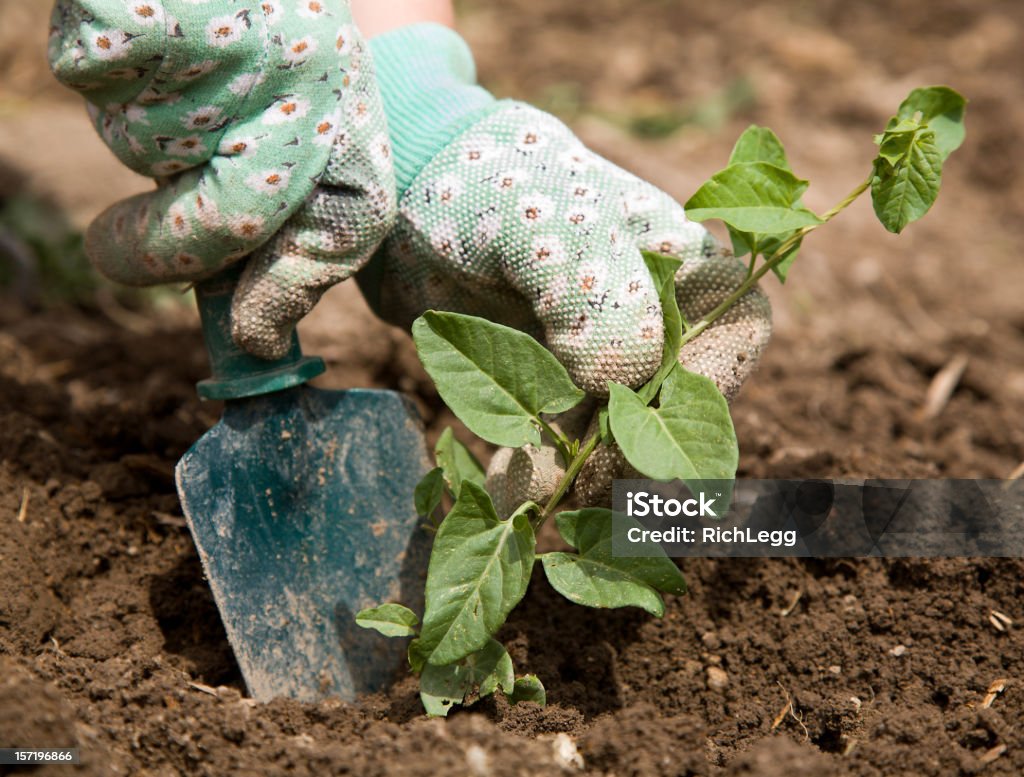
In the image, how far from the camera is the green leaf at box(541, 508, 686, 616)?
1.39 metres

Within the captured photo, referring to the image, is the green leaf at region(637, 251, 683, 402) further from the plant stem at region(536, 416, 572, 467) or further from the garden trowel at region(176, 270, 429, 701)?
the garden trowel at region(176, 270, 429, 701)

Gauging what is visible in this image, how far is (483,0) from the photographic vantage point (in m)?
4.89

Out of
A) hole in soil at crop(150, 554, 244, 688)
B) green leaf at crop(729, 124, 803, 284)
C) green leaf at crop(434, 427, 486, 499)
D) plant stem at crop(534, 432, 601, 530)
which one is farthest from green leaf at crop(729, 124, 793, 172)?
hole in soil at crop(150, 554, 244, 688)

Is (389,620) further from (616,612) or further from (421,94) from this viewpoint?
(421,94)

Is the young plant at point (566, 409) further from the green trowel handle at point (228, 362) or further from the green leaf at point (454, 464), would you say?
the green trowel handle at point (228, 362)

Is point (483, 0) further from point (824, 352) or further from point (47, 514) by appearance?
point (47, 514)

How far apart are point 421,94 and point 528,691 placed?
2.83 ft

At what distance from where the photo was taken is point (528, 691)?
4.88ft

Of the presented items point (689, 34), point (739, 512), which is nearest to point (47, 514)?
point (739, 512)

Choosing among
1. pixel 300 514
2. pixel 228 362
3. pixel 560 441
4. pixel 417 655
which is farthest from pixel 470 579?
pixel 228 362

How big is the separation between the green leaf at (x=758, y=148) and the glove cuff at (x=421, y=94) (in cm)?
36

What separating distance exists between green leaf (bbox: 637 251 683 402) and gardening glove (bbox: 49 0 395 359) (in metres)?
0.37

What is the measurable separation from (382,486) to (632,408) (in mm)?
514

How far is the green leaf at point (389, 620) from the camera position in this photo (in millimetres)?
1477
